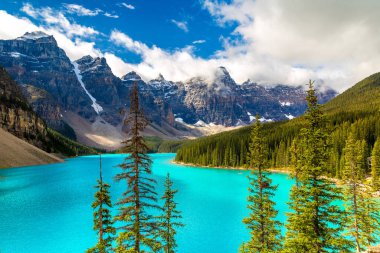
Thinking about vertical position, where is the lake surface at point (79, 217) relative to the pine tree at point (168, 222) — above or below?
below

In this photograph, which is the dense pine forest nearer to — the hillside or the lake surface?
the lake surface

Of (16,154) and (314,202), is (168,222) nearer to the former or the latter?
(314,202)

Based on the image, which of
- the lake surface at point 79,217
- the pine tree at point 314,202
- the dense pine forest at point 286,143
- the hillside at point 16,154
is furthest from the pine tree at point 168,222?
the hillside at point 16,154

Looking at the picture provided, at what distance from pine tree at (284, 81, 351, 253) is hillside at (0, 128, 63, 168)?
6047 inches

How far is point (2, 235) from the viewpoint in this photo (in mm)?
41562

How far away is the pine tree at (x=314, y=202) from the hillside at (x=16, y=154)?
504 feet

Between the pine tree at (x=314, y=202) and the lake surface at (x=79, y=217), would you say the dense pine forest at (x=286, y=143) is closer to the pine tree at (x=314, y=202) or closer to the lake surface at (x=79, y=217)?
the lake surface at (x=79, y=217)

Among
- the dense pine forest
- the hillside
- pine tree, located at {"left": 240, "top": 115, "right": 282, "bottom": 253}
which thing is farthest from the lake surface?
the hillside

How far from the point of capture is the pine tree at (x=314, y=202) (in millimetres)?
17922

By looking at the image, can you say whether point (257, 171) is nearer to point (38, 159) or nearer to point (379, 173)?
point (379, 173)

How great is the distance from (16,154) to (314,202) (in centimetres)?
16639

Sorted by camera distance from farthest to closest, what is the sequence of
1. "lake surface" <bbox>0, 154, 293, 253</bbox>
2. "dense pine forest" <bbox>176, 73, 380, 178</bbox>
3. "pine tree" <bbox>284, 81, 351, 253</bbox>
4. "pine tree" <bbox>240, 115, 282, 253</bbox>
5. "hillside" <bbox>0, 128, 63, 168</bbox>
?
1. "hillside" <bbox>0, 128, 63, 168</bbox>
2. "dense pine forest" <bbox>176, 73, 380, 178</bbox>
3. "lake surface" <bbox>0, 154, 293, 253</bbox>
4. "pine tree" <bbox>240, 115, 282, 253</bbox>
5. "pine tree" <bbox>284, 81, 351, 253</bbox>

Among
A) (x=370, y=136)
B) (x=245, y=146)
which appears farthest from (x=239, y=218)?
(x=245, y=146)

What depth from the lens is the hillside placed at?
14175 centimetres
